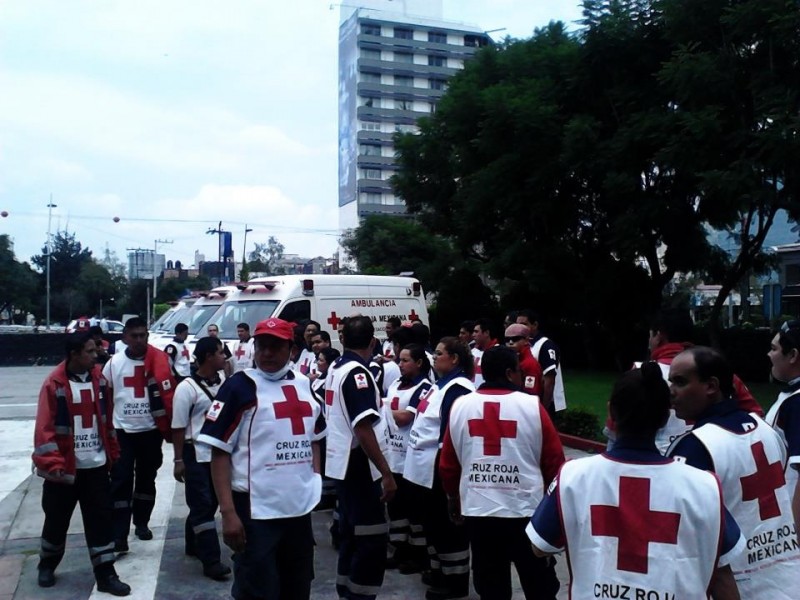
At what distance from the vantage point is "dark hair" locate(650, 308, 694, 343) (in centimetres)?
557

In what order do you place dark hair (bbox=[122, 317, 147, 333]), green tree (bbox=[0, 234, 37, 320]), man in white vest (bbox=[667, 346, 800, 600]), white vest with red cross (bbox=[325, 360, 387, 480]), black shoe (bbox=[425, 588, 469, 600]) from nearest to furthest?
man in white vest (bbox=[667, 346, 800, 600]) < white vest with red cross (bbox=[325, 360, 387, 480]) < black shoe (bbox=[425, 588, 469, 600]) < dark hair (bbox=[122, 317, 147, 333]) < green tree (bbox=[0, 234, 37, 320])

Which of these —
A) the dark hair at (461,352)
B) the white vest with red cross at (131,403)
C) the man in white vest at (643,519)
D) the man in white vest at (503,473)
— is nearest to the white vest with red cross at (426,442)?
the dark hair at (461,352)

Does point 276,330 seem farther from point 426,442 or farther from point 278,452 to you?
point 426,442

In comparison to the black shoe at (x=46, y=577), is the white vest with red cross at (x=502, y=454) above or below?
above

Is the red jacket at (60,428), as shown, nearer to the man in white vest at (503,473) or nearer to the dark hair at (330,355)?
the dark hair at (330,355)

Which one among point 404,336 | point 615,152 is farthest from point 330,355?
point 615,152

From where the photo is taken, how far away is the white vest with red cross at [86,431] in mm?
6031

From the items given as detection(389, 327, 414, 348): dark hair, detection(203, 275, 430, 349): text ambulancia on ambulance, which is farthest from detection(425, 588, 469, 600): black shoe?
detection(203, 275, 430, 349): text ambulancia on ambulance

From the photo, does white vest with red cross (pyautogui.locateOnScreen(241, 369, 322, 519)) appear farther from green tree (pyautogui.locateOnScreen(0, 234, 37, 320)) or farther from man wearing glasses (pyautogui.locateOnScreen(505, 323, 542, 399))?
green tree (pyautogui.locateOnScreen(0, 234, 37, 320))

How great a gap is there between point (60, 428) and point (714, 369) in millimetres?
4599

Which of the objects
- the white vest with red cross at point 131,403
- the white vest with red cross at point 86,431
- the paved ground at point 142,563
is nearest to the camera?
the white vest with red cross at point 86,431

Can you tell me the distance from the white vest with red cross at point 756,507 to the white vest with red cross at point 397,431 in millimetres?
3313

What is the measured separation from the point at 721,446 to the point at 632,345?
24413 millimetres

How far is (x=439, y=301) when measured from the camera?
30.2 meters
